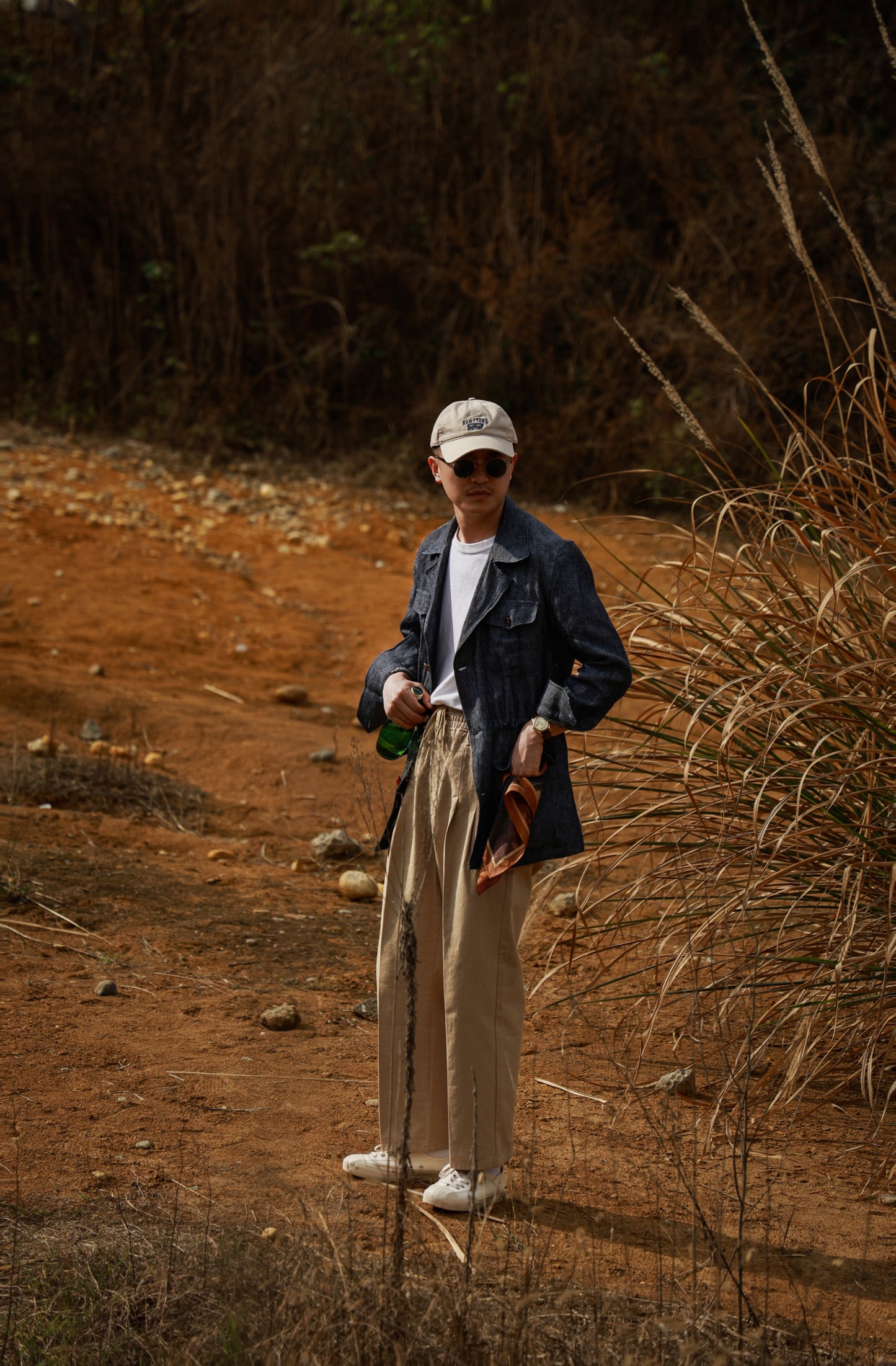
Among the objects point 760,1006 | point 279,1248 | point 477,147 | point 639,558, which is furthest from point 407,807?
point 477,147

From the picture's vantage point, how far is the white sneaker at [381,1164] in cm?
268

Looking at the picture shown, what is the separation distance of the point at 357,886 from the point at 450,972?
214cm

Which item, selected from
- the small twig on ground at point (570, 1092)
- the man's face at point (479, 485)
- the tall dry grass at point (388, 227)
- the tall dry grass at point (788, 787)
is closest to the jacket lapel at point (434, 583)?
the man's face at point (479, 485)

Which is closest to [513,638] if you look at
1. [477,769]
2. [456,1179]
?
[477,769]

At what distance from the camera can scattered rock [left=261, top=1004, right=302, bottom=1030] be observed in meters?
3.46

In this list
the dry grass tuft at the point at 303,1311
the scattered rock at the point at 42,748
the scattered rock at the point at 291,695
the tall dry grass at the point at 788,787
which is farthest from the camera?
the scattered rock at the point at 291,695

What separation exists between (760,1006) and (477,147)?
11.1m

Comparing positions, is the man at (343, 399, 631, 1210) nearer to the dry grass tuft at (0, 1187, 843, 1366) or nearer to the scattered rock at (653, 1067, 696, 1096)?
the dry grass tuft at (0, 1187, 843, 1366)

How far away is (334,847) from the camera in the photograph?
498cm

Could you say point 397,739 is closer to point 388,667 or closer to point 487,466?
point 388,667

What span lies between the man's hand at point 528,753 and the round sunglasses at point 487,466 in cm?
50

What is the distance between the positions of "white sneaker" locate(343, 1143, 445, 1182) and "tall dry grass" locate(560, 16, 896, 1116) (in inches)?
23.4

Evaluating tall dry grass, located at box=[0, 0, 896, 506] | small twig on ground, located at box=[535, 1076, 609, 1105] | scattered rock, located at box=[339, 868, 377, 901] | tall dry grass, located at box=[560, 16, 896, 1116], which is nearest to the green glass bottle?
tall dry grass, located at box=[560, 16, 896, 1116]

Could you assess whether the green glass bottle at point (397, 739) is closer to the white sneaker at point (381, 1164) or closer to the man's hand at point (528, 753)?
the man's hand at point (528, 753)
